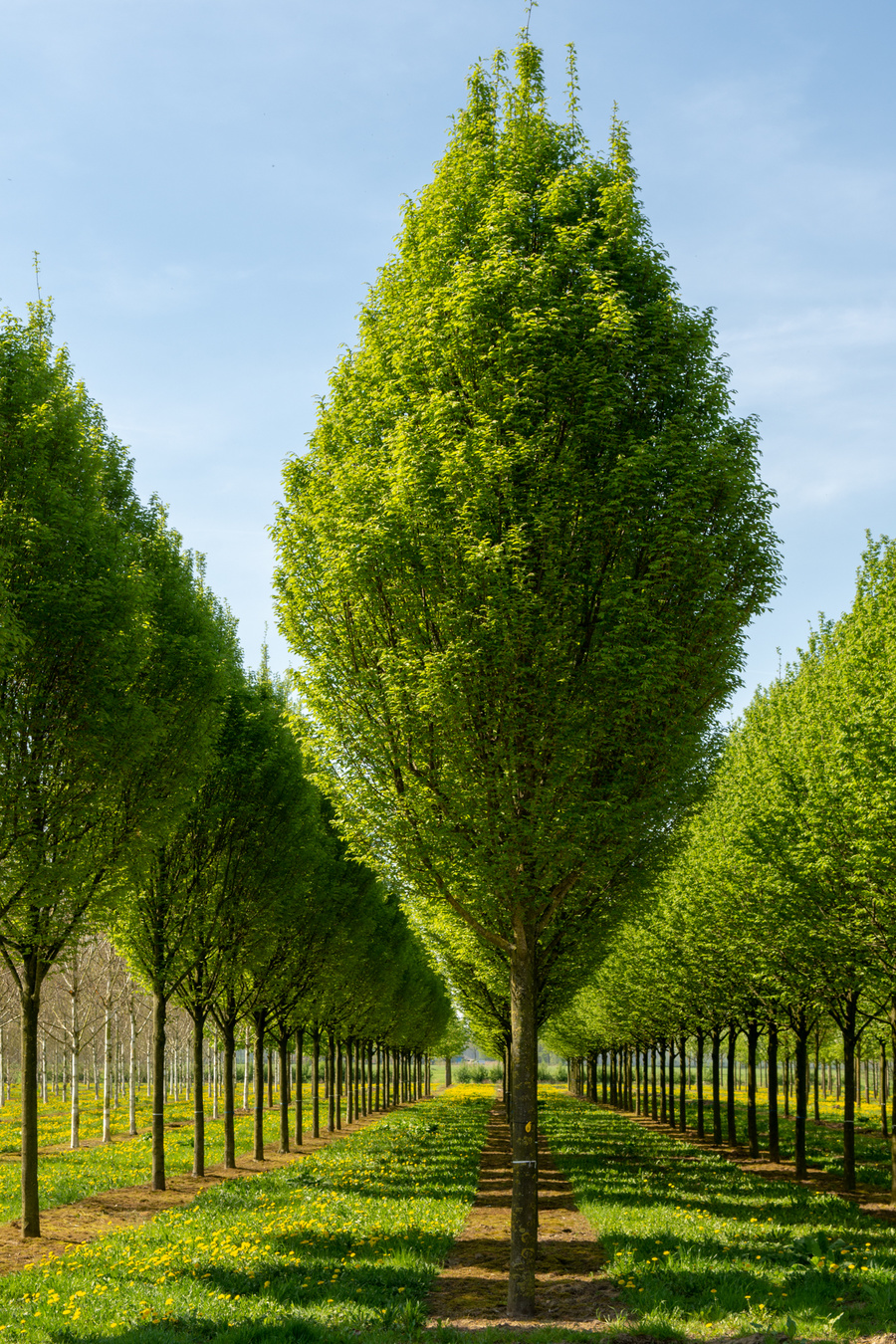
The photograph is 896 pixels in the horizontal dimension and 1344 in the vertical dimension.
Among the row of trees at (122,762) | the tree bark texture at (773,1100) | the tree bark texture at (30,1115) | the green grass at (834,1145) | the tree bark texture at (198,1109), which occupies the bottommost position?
the green grass at (834,1145)

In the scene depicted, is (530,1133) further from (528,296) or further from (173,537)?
(173,537)

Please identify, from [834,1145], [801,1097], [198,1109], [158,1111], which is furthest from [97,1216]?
[834,1145]

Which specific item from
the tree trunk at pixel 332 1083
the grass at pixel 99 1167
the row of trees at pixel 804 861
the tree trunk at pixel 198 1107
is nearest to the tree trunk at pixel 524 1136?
the row of trees at pixel 804 861

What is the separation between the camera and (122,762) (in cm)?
1523

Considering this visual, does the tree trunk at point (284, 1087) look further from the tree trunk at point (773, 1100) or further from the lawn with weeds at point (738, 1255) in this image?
the tree trunk at point (773, 1100)

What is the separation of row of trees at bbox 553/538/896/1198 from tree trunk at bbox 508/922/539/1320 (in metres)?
6.04

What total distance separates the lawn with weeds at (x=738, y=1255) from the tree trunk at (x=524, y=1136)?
1.23 metres

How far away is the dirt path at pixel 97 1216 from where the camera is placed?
1484 cm

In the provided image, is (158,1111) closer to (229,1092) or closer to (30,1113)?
(229,1092)

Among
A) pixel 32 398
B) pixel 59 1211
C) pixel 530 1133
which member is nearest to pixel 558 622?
pixel 530 1133

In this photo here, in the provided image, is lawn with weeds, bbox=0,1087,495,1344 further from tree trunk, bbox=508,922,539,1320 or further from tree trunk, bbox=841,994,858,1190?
tree trunk, bbox=841,994,858,1190

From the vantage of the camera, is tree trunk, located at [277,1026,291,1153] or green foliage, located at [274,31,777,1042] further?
tree trunk, located at [277,1026,291,1153]

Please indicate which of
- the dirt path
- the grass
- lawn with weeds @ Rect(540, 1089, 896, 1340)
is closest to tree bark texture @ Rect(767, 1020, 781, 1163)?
lawn with weeds @ Rect(540, 1089, 896, 1340)

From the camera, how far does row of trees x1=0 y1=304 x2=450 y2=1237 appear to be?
13.7 m
